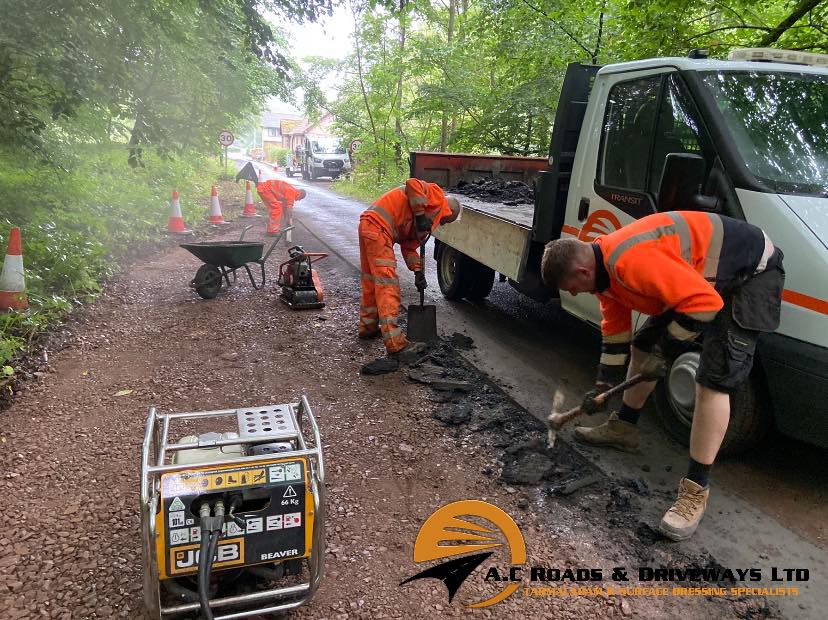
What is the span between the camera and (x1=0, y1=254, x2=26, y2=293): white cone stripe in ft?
16.0

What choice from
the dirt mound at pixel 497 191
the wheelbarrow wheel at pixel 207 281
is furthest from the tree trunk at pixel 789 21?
the wheelbarrow wheel at pixel 207 281

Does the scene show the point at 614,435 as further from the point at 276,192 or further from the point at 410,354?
the point at 276,192

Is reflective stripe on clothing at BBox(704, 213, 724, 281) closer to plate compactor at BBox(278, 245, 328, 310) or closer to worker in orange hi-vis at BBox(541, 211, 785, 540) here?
worker in orange hi-vis at BBox(541, 211, 785, 540)

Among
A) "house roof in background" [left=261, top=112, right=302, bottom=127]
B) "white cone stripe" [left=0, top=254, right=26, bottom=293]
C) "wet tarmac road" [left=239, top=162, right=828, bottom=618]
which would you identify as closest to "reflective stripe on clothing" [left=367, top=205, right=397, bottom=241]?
"wet tarmac road" [left=239, top=162, right=828, bottom=618]

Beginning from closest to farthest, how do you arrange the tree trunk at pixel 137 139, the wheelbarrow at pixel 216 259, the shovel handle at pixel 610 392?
the shovel handle at pixel 610 392 → the wheelbarrow at pixel 216 259 → the tree trunk at pixel 137 139

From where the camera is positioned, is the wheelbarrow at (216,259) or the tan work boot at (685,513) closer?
the tan work boot at (685,513)

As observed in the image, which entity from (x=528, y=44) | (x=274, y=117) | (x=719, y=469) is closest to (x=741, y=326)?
(x=719, y=469)

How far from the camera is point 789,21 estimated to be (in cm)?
598

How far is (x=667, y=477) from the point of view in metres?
3.15

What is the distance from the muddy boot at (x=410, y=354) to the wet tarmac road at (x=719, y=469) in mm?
415

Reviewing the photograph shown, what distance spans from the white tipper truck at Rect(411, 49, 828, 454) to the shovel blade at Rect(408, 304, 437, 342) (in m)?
0.95

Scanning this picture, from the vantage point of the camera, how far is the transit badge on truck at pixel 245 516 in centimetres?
182

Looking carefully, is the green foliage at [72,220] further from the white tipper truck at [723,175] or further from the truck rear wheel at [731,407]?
the truck rear wheel at [731,407]

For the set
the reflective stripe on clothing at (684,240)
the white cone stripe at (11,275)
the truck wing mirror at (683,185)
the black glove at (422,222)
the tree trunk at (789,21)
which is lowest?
the white cone stripe at (11,275)
